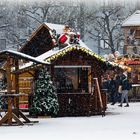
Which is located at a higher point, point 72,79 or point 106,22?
point 106,22

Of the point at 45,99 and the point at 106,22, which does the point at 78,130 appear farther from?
the point at 106,22

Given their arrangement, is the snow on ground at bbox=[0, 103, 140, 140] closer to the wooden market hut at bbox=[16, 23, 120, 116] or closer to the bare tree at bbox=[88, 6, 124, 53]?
the wooden market hut at bbox=[16, 23, 120, 116]

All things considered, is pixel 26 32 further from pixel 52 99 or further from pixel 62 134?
pixel 62 134

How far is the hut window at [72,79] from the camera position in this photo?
2997 centimetres

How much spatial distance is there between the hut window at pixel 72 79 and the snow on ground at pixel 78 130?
5000 mm

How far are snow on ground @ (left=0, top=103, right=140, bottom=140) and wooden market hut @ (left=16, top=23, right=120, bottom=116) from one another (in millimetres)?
3343

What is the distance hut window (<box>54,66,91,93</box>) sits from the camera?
2997 centimetres

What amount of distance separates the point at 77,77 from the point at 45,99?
4182 mm

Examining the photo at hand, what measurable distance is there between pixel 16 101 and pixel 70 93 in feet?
15.3

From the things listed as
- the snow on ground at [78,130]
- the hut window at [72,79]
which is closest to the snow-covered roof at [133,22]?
the hut window at [72,79]

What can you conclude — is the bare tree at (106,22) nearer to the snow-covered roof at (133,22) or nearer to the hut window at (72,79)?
the snow-covered roof at (133,22)

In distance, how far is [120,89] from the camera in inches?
1426

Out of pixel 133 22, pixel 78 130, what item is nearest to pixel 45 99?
pixel 78 130

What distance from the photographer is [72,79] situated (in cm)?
3077
